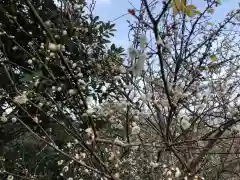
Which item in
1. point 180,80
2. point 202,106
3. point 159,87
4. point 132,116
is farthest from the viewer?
point 202,106

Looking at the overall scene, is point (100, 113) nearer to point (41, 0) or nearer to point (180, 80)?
point (180, 80)

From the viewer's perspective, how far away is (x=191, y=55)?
95.7 inches

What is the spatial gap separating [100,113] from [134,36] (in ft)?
2.72

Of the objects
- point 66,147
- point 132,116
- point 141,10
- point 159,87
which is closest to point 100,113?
point 132,116

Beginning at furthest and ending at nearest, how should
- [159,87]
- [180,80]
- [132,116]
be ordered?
1. [180,80]
2. [159,87]
3. [132,116]

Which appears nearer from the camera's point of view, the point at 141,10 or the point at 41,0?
the point at 141,10

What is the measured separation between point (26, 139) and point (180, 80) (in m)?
1.25

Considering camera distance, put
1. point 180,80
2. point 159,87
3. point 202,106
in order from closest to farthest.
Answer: point 159,87 → point 180,80 → point 202,106

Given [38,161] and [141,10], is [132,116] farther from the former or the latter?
[38,161]

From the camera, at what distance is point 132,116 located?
1.58m

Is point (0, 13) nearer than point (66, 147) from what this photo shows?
Yes

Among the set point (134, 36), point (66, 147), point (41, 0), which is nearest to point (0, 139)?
point (66, 147)

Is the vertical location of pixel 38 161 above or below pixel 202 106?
below

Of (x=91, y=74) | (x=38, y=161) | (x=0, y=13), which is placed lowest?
(x=38, y=161)
